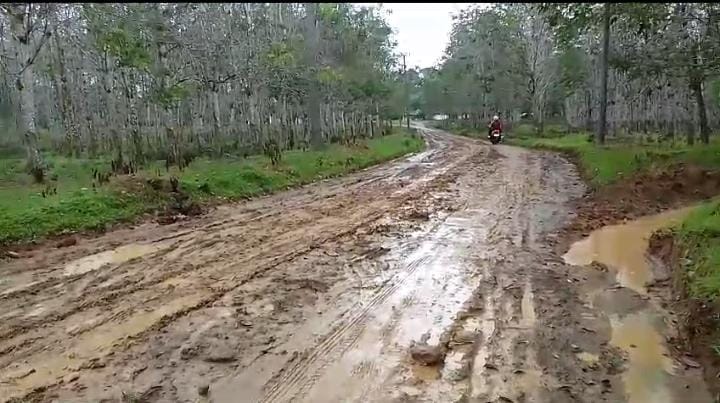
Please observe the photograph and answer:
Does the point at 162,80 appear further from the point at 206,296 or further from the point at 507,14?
the point at 507,14

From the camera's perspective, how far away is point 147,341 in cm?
475

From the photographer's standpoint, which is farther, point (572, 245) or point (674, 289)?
point (572, 245)

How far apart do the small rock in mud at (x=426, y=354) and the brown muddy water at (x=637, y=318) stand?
1.09 m

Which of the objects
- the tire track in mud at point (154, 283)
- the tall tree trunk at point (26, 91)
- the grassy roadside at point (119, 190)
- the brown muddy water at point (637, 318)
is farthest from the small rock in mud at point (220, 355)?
the tall tree trunk at point (26, 91)

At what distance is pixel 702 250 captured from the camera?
21.3 ft

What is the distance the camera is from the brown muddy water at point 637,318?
4203 mm

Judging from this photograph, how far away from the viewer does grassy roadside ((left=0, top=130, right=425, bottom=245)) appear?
847 cm

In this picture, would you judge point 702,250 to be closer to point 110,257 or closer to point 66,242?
point 110,257

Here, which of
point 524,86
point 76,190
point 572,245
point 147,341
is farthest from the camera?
point 524,86

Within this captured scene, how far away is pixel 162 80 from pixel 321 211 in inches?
358

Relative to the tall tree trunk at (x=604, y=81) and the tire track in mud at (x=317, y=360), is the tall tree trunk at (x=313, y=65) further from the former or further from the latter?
the tire track in mud at (x=317, y=360)

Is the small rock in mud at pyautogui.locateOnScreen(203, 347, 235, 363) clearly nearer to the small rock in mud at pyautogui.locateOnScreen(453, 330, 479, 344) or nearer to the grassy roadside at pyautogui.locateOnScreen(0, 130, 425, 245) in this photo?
the small rock in mud at pyautogui.locateOnScreen(453, 330, 479, 344)

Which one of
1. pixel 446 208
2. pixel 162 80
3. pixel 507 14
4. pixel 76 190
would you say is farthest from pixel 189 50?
pixel 507 14

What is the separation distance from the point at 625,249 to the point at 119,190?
7.82 m
